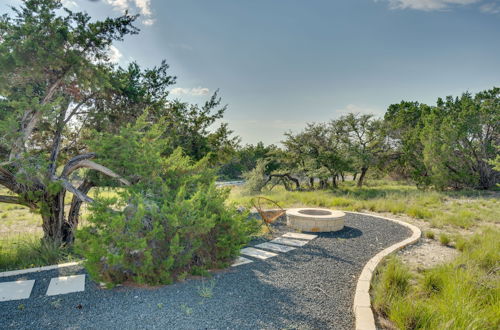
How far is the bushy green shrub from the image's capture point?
10.1 feet

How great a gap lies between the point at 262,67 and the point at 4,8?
8361 mm

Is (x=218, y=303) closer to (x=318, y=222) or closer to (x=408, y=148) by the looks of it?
(x=318, y=222)

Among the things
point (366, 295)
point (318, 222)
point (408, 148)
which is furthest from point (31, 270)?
point (408, 148)

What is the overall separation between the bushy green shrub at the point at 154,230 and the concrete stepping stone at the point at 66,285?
1.10 feet

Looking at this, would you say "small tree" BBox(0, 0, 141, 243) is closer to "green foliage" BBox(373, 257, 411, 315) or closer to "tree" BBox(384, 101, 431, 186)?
"green foliage" BBox(373, 257, 411, 315)

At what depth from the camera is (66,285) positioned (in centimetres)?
329

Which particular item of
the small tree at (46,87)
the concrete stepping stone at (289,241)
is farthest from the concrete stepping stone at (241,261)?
the small tree at (46,87)

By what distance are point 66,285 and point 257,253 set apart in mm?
2914

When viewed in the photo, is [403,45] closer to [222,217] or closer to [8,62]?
[222,217]

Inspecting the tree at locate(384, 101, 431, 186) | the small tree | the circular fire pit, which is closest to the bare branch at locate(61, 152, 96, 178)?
the small tree

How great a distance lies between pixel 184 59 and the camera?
356 inches

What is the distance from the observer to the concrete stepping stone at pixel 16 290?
3.01m

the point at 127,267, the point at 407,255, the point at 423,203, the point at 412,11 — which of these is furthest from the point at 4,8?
the point at 423,203

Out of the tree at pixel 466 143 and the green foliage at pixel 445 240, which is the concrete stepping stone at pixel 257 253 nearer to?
the green foliage at pixel 445 240
